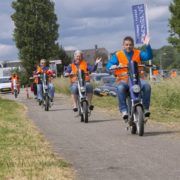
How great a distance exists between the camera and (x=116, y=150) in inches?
357

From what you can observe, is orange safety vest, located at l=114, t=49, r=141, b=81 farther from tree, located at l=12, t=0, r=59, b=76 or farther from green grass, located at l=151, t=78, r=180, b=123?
tree, located at l=12, t=0, r=59, b=76

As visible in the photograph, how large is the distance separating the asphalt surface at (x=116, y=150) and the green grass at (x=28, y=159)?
0.21 meters

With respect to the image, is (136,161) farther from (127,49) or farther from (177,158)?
(127,49)

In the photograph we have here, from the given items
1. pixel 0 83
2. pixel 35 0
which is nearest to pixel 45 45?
pixel 35 0

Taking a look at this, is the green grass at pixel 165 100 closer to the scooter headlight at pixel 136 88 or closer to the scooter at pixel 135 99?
the scooter at pixel 135 99

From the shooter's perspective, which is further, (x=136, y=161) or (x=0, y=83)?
(x=0, y=83)

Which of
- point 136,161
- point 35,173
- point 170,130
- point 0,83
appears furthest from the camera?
point 0,83

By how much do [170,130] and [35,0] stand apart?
62633mm

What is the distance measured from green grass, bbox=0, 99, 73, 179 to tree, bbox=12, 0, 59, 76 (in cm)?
6075

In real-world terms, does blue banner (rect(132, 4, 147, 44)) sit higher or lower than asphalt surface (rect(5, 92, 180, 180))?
higher

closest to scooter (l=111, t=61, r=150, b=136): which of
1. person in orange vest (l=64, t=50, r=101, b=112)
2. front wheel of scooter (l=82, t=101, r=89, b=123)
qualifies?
front wheel of scooter (l=82, t=101, r=89, b=123)

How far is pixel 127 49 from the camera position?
11.4 meters

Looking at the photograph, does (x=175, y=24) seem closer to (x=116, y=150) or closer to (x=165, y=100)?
(x=165, y=100)

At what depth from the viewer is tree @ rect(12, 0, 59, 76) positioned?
72.3 metres
